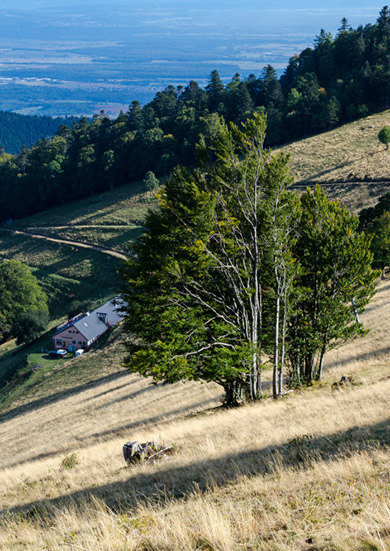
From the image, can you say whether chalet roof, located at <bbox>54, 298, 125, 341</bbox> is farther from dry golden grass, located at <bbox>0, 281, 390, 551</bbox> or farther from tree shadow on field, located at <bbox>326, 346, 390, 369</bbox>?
tree shadow on field, located at <bbox>326, 346, 390, 369</bbox>

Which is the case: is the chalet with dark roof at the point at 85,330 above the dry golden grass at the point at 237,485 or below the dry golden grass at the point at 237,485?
below

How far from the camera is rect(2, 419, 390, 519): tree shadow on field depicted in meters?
9.64

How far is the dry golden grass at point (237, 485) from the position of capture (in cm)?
677

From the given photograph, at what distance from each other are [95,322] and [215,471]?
5756 centimetres

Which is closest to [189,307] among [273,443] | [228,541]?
[273,443]

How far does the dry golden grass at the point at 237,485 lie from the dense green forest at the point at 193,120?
315 ft

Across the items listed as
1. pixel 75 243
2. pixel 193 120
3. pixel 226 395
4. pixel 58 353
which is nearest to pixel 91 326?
pixel 58 353

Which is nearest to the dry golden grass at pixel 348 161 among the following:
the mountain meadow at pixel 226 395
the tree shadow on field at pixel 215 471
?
the mountain meadow at pixel 226 395

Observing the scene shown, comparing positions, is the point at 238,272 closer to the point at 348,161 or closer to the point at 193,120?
the point at 348,161

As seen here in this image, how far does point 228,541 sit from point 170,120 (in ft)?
427

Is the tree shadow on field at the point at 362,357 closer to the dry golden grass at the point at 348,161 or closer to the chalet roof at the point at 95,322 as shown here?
the chalet roof at the point at 95,322

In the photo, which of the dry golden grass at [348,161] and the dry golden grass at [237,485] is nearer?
the dry golden grass at [237,485]

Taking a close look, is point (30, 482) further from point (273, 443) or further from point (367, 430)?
point (367, 430)

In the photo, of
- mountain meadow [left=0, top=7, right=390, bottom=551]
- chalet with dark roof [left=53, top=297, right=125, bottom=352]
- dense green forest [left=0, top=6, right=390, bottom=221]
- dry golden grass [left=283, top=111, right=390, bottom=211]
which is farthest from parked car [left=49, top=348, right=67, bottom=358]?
dense green forest [left=0, top=6, right=390, bottom=221]
